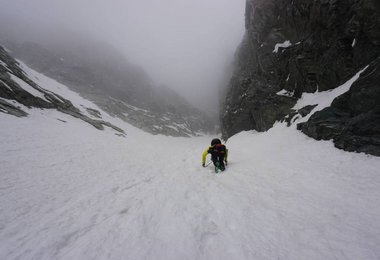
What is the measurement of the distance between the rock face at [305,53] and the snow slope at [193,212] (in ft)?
16.7

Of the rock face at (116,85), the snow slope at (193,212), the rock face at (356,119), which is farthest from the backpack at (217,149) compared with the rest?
the rock face at (116,85)

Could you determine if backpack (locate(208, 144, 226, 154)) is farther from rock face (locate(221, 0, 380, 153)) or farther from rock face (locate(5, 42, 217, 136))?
rock face (locate(5, 42, 217, 136))

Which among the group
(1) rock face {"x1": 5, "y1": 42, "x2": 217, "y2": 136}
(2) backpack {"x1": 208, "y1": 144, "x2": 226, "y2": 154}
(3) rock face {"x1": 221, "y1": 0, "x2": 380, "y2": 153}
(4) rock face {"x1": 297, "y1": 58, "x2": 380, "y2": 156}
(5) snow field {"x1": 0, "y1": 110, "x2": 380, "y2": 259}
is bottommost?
(5) snow field {"x1": 0, "y1": 110, "x2": 380, "y2": 259}

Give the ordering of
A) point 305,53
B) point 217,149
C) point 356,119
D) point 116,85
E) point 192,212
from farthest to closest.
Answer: point 116,85, point 305,53, point 356,119, point 217,149, point 192,212

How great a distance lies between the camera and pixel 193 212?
16.7 feet

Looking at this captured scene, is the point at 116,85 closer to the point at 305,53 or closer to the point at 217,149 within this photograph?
the point at 305,53

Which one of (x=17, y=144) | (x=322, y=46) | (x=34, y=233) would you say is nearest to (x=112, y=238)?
(x=34, y=233)

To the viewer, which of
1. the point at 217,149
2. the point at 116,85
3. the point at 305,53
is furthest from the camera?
the point at 116,85

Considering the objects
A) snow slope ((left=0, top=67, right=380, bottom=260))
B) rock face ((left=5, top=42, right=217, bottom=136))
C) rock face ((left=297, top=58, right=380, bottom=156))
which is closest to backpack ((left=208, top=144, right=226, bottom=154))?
snow slope ((left=0, top=67, right=380, bottom=260))

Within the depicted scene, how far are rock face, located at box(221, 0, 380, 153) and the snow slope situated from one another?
5.08 metres

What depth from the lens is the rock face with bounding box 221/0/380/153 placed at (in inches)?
538

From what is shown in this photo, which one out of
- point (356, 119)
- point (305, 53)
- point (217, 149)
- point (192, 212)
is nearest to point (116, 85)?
point (305, 53)

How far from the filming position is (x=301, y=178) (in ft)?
24.4

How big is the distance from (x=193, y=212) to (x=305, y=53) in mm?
24012
